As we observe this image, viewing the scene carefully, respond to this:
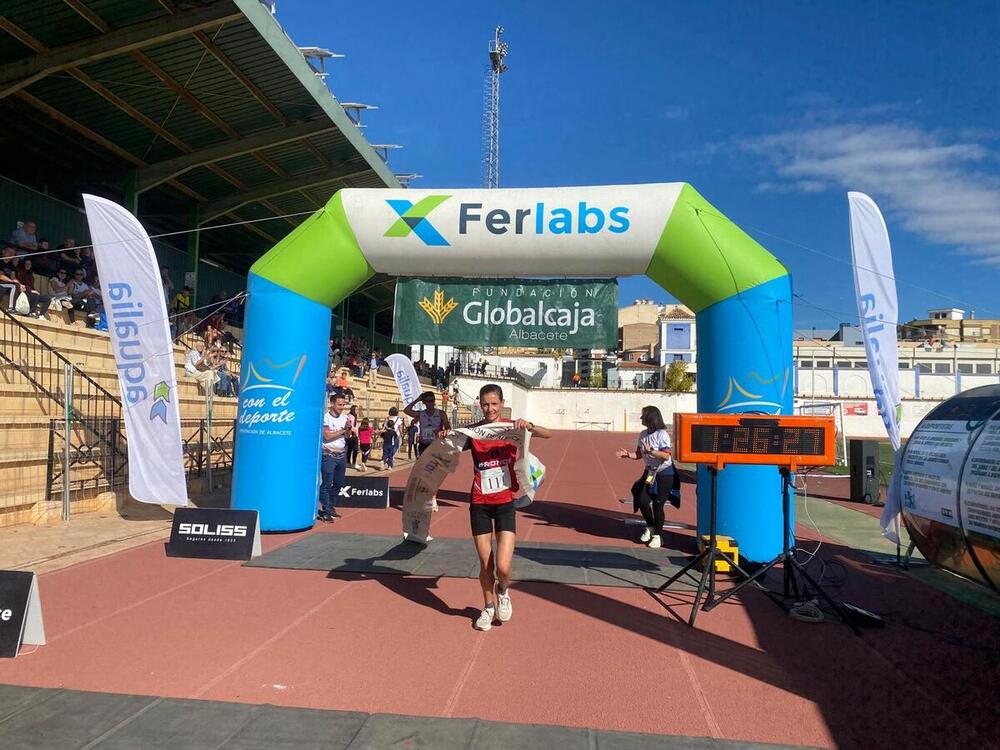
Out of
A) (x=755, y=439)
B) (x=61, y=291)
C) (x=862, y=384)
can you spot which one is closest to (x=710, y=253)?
(x=755, y=439)

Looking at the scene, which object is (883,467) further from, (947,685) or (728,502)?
(947,685)

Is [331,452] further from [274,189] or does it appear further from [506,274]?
[274,189]

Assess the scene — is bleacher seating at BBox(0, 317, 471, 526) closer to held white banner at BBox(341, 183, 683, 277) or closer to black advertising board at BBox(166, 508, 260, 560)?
black advertising board at BBox(166, 508, 260, 560)

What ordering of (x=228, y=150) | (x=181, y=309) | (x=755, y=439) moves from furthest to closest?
(x=181, y=309) → (x=228, y=150) → (x=755, y=439)

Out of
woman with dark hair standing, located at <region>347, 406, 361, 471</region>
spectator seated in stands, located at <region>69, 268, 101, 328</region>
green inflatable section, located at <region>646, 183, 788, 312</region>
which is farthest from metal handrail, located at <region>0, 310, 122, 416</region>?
green inflatable section, located at <region>646, 183, 788, 312</region>

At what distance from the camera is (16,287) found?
437 inches

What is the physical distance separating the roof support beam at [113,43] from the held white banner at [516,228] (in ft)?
23.8

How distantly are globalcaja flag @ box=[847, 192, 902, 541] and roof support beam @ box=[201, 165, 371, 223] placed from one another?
53.8 feet

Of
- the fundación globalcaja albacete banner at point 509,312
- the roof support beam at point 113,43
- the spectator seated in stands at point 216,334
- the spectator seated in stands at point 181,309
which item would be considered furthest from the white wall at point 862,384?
the roof support beam at point 113,43

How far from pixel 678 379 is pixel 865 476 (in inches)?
1551

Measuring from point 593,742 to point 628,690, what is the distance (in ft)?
2.41

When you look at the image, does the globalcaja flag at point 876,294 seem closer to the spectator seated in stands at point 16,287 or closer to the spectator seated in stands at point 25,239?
the spectator seated in stands at point 16,287

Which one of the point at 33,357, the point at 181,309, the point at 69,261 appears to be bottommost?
the point at 33,357

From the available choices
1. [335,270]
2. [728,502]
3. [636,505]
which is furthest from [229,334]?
[728,502]
